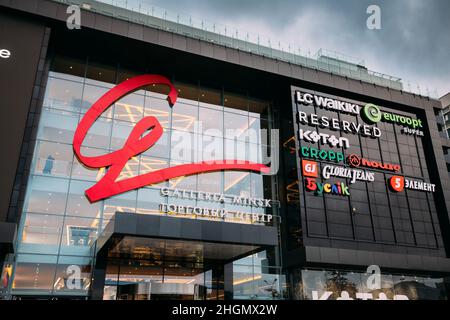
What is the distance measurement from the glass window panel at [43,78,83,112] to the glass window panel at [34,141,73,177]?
3.01m

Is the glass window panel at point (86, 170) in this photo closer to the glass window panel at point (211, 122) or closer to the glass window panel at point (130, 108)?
the glass window panel at point (130, 108)

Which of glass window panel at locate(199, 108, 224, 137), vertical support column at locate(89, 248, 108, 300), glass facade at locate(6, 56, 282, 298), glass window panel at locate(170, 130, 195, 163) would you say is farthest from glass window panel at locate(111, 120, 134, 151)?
vertical support column at locate(89, 248, 108, 300)

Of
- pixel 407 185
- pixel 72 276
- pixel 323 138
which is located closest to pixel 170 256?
pixel 72 276

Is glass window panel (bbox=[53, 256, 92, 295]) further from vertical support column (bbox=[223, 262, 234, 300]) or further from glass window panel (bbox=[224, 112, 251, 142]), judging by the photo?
glass window panel (bbox=[224, 112, 251, 142])

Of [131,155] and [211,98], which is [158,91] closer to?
[211,98]

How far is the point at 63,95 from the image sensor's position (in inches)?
1137

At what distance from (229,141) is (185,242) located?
1128 centimetres

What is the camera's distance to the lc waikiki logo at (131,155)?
2748 centimetres

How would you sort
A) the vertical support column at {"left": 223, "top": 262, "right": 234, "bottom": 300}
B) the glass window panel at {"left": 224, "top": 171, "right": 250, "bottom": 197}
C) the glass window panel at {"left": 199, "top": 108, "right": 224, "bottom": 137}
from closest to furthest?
the vertical support column at {"left": 223, "top": 262, "right": 234, "bottom": 300} → the glass window panel at {"left": 224, "top": 171, "right": 250, "bottom": 197} → the glass window panel at {"left": 199, "top": 108, "right": 224, "bottom": 137}

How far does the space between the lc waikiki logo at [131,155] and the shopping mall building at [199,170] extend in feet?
0.35

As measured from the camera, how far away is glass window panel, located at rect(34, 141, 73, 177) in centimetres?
2647

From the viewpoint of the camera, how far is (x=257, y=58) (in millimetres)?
34438

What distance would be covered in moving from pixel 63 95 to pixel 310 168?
1998cm
